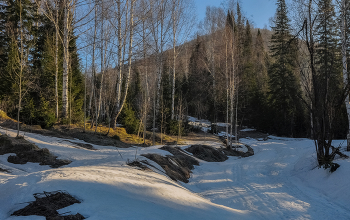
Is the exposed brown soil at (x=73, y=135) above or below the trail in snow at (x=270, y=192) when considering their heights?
above

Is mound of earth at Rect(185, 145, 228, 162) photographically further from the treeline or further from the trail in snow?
the treeline

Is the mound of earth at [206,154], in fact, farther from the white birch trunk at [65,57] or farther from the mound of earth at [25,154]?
the white birch trunk at [65,57]

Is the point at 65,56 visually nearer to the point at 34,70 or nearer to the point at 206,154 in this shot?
the point at 34,70

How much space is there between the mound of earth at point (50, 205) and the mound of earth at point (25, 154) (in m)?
4.33

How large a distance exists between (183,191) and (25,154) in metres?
5.90

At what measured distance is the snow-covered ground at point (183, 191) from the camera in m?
3.09

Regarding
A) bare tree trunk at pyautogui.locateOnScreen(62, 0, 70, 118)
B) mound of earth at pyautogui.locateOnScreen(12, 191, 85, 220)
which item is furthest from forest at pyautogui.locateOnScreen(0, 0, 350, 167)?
mound of earth at pyautogui.locateOnScreen(12, 191, 85, 220)

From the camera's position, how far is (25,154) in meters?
7.71

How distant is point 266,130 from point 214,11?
17.8 m

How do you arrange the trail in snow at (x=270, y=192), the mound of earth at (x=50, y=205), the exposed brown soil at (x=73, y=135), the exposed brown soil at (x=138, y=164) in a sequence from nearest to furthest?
the mound of earth at (x=50, y=205) → the trail in snow at (x=270, y=192) → the exposed brown soil at (x=138, y=164) → the exposed brown soil at (x=73, y=135)

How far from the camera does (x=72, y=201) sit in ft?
10.2

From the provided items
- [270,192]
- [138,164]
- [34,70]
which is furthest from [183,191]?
[34,70]

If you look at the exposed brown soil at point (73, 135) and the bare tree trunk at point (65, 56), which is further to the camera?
the bare tree trunk at point (65, 56)

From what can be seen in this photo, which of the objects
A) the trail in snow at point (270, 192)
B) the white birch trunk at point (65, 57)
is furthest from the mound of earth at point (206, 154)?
the white birch trunk at point (65, 57)
